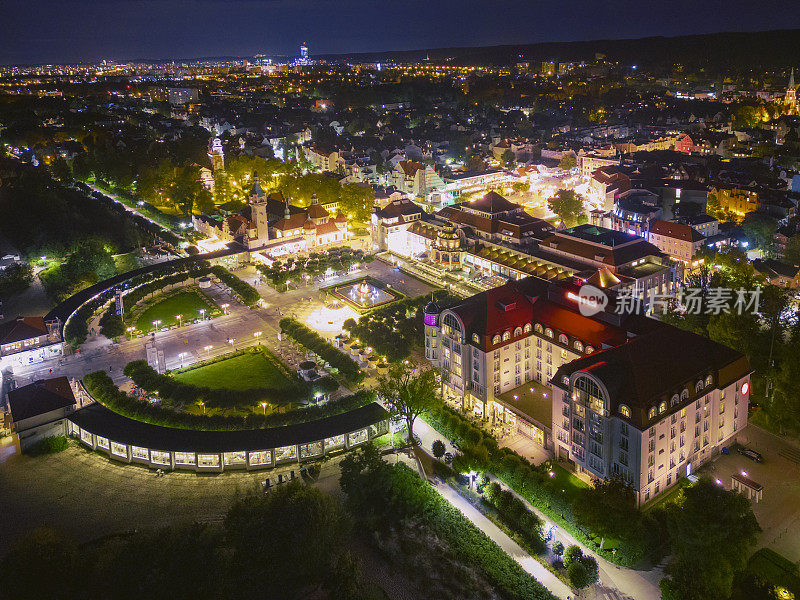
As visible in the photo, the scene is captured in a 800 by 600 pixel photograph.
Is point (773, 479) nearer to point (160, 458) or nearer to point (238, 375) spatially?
point (160, 458)

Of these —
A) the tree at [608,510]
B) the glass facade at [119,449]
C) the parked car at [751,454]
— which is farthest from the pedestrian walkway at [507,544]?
the glass facade at [119,449]

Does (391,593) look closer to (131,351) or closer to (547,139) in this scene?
(131,351)

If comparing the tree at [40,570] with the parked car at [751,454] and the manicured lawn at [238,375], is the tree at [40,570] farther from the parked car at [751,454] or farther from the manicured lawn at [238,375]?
the parked car at [751,454]

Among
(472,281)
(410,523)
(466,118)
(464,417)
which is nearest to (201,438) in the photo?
(410,523)

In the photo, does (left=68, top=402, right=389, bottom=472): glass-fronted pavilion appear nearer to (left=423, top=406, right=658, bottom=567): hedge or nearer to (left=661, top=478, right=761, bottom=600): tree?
(left=423, top=406, right=658, bottom=567): hedge

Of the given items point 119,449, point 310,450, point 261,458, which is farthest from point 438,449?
point 119,449

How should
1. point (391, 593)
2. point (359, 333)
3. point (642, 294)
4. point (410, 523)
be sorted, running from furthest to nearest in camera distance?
point (642, 294) → point (359, 333) → point (410, 523) → point (391, 593)
